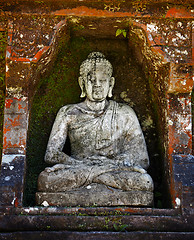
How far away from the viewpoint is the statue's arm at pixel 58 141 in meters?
6.37

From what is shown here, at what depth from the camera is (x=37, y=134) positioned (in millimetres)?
6957

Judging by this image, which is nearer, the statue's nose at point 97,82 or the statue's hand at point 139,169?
the statue's hand at point 139,169

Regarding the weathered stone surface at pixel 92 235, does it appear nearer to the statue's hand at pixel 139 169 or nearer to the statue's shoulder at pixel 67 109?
the statue's hand at pixel 139 169

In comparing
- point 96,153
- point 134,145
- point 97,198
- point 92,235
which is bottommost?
point 92,235

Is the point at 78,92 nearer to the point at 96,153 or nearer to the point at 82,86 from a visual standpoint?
the point at 82,86

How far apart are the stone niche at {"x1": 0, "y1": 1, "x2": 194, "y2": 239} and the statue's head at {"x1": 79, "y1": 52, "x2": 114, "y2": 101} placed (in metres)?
0.43

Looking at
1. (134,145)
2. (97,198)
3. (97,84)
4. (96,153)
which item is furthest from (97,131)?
(97,198)

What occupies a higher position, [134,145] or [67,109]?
[67,109]

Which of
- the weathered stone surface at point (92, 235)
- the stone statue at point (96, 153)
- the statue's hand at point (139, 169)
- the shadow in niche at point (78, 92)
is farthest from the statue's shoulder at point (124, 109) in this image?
the weathered stone surface at point (92, 235)

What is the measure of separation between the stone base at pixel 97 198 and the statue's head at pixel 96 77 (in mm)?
1690

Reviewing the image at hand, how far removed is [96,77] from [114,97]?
0.72 metres

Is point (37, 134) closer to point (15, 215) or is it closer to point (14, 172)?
point (14, 172)

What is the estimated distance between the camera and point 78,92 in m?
7.42

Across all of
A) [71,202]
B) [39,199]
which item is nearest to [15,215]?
[39,199]
